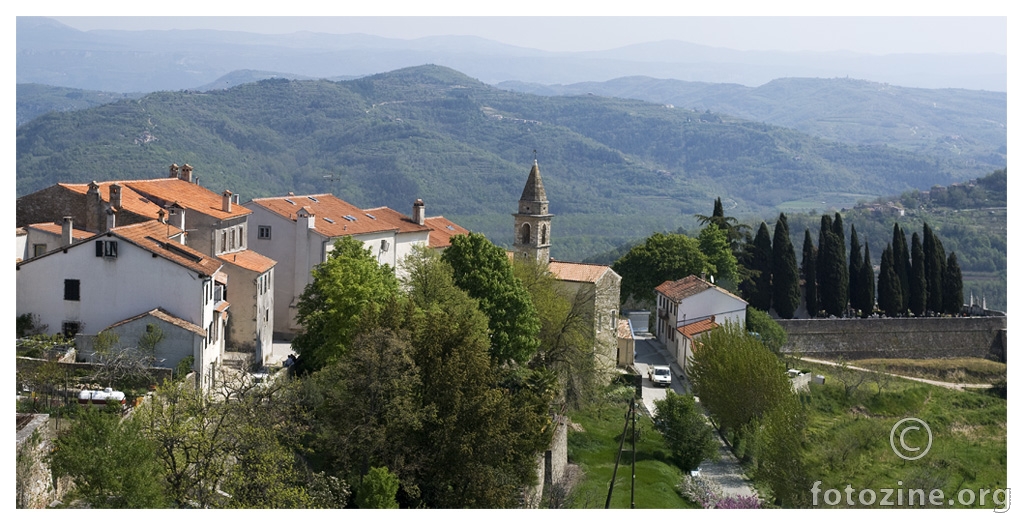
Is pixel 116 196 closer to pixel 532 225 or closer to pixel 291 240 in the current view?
pixel 291 240

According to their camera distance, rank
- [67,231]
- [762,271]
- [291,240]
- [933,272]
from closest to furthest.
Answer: [67,231] < [291,240] < [762,271] < [933,272]

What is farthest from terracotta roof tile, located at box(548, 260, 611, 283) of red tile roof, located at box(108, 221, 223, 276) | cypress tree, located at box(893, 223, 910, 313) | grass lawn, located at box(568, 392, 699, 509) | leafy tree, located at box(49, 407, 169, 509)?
cypress tree, located at box(893, 223, 910, 313)

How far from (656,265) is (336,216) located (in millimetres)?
18971

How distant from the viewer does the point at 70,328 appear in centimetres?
3241

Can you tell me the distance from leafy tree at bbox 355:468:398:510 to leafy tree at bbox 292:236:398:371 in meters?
7.08

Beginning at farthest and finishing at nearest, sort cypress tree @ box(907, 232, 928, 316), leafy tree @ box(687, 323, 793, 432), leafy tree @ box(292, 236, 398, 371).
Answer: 1. cypress tree @ box(907, 232, 928, 316)
2. leafy tree @ box(687, 323, 793, 432)
3. leafy tree @ box(292, 236, 398, 371)

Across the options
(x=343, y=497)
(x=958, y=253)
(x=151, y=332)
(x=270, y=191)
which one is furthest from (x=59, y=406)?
(x=270, y=191)

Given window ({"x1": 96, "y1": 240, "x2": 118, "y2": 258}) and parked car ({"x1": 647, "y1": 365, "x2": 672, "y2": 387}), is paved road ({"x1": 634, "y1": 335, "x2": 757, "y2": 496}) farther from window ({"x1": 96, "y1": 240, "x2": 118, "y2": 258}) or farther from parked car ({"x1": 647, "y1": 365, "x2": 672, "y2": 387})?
window ({"x1": 96, "y1": 240, "x2": 118, "y2": 258})

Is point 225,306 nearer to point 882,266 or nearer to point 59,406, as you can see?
point 59,406

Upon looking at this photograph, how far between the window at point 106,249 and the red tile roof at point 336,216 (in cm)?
1314

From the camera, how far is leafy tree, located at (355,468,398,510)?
27266 millimetres

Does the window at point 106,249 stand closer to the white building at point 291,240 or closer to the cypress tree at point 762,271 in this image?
the white building at point 291,240

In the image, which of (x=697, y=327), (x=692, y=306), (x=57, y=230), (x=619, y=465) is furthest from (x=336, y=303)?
(x=692, y=306)

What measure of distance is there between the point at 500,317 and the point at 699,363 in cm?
1073
